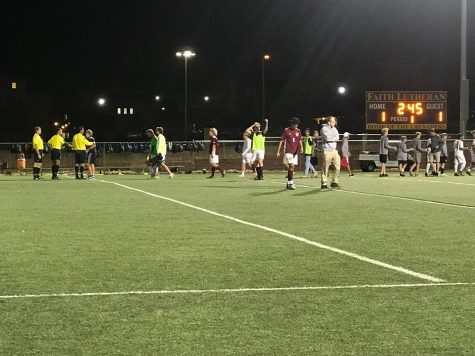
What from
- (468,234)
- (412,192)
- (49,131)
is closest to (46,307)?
(468,234)

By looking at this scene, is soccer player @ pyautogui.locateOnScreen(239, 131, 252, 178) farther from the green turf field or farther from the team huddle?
the green turf field

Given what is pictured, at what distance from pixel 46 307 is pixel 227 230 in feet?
19.0

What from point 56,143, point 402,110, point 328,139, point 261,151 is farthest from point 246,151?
point 402,110

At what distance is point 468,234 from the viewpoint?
11.3 meters

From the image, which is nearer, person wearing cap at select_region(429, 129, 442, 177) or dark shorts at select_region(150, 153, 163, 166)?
dark shorts at select_region(150, 153, 163, 166)

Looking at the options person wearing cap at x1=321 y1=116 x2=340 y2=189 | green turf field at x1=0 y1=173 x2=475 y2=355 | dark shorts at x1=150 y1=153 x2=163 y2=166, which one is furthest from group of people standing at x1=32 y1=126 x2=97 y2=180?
green turf field at x1=0 y1=173 x2=475 y2=355

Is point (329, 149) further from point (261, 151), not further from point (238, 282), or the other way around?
point (238, 282)

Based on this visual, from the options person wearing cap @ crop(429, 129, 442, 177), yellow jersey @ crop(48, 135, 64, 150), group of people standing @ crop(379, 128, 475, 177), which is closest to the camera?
yellow jersey @ crop(48, 135, 64, 150)

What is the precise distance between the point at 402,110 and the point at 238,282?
37.6 metres

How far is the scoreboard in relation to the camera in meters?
43.5

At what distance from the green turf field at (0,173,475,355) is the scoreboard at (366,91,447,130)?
28.9 meters

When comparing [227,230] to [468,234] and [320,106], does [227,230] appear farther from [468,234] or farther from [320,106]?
[320,106]

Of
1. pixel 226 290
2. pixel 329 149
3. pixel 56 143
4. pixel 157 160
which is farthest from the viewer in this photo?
pixel 56 143

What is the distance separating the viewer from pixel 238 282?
745 cm
